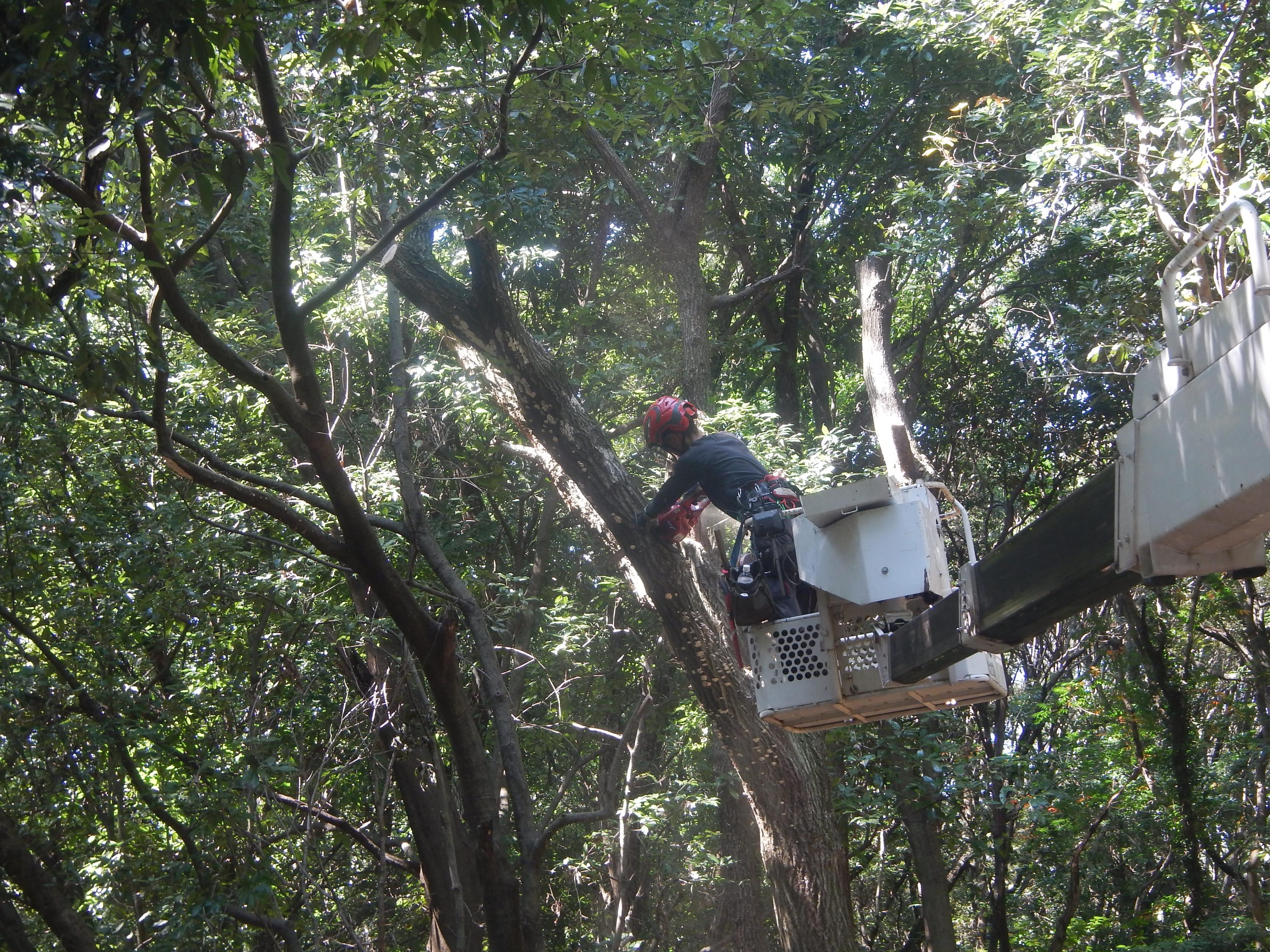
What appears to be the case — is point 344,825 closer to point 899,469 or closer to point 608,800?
A: point 608,800

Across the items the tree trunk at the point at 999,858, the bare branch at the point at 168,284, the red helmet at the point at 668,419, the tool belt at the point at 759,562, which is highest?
the bare branch at the point at 168,284

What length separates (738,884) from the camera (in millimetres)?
9672

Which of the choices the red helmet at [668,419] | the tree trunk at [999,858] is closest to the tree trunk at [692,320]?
the red helmet at [668,419]

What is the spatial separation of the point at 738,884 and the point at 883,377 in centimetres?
461

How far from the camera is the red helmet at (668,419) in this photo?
5414 mm

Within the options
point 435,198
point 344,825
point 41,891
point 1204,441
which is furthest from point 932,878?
point 1204,441

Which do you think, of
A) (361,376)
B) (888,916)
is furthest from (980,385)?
(888,916)

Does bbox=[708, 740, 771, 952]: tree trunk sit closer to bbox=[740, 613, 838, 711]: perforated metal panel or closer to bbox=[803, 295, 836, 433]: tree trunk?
bbox=[803, 295, 836, 433]: tree trunk

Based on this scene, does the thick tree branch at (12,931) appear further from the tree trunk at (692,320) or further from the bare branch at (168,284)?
the tree trunk at (692,320)

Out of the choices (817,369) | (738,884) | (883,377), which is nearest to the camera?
(883,377)

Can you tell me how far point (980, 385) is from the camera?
12539mm

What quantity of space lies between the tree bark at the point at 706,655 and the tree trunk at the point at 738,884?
3.50 meters

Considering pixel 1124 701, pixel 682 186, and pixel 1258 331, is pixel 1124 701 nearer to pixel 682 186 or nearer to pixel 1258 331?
pixel 682 186

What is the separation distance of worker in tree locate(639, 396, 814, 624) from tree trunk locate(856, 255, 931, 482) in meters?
2.95
